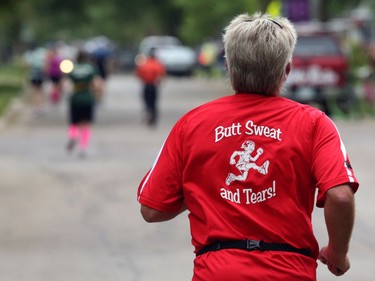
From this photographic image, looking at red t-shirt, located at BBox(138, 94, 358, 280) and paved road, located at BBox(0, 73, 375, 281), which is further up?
red t-shirt, located at BBox(138, 94, 358, 280)

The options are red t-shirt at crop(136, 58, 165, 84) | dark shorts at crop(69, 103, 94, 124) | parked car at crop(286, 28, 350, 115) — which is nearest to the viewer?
dark shorts at crop(69, 103, 94, 124)

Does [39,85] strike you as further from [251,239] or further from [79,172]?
[251,239]

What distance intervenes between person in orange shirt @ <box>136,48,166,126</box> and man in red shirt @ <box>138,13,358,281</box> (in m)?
20.8

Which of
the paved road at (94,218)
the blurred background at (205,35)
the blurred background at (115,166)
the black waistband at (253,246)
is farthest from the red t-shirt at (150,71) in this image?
the black waistband at (253,246)

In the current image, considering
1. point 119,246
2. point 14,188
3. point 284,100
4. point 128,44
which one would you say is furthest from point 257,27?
point 128,44

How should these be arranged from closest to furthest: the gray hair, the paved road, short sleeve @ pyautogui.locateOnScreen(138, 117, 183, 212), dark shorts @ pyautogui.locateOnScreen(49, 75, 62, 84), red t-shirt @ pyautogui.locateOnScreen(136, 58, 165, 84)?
1. the gray hair
2. short sleeve @ pyautogui.locateOnScreen(138, 117, 183, 212)
3. the paved road
4. red t-shirt @ pyautogui.locateOnScreen(136, 58, 165, 84)
5. dark shorts @ pyautogui.locateOnScreen(49, 75, 62, 84)

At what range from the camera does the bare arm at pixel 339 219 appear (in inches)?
143

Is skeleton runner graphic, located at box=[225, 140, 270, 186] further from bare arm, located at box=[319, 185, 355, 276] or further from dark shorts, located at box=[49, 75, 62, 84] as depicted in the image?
dark shorts, located at box=[49, 75, 62, 84]

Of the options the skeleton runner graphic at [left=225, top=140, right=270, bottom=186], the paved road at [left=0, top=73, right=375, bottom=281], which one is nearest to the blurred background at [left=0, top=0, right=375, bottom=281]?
the paved road at [left=0, top=73, right=375, bottom=281]

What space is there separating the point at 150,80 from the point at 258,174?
21.2 m

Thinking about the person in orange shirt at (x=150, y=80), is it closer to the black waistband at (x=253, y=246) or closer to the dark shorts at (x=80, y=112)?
the dark shorts at (x=80, y=112)

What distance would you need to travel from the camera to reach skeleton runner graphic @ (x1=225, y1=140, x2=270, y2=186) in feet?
12.1

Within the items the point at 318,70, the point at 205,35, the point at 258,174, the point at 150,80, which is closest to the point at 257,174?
the point at 258,174

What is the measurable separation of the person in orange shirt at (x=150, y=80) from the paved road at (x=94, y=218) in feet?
7.53
